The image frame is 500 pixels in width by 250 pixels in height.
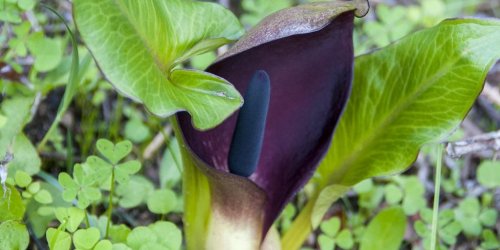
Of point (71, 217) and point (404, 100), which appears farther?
point (404, 100)

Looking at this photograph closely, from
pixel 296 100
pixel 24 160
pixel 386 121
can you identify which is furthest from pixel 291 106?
pixel 24 160

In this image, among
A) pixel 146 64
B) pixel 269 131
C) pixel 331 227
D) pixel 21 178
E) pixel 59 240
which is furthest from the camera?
pixel 331 227

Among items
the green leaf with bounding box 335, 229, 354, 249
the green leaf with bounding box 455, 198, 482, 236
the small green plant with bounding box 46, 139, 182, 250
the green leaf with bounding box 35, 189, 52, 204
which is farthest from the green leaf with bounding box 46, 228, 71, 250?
the green leaf with bounding box 455, 198, 482, 236

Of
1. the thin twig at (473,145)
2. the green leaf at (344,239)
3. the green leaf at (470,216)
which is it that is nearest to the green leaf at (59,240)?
the green leaf at (344,239)

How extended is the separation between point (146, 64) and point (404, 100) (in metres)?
0.51

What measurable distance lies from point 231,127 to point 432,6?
1087 millimetres

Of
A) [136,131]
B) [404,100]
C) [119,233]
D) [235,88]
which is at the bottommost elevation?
[136,131]

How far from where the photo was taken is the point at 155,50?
1008 millimetres

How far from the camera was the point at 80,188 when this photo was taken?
3.81ft

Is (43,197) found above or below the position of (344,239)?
above

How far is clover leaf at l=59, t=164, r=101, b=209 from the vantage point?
1.14 meters

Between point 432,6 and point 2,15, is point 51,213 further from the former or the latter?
point 432,6

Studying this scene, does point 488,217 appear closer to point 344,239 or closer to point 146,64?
point 344,239

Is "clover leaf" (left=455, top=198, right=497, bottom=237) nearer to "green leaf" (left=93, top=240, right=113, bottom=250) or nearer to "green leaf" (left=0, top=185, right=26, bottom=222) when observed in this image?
"green leaf" (left=93, top=240, right=113, bottom=250)
